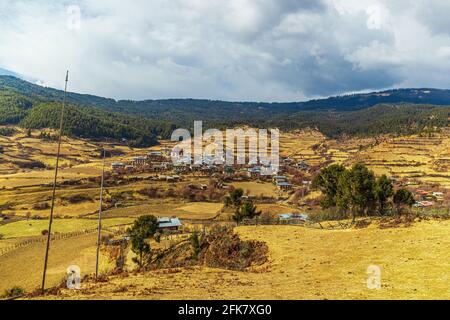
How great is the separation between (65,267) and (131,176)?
278 ft

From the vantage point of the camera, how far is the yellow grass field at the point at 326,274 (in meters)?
19.4

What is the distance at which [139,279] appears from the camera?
24938 mm

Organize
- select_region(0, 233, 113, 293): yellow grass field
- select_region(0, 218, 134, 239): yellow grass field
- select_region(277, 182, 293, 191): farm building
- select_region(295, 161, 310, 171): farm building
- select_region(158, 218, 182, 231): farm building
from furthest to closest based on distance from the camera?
1. select_region(295, 161, 310, 171): farm building
2. select_region(277, 182, 293, 191): farm building
3. select_region(0, 218, 134, 239): yellow grass field
4. select_region(158, 218, 182, 231): farm building
5. select_region(0, 233, 113, 293): yellow grass field

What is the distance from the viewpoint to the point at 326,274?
23.9 meters

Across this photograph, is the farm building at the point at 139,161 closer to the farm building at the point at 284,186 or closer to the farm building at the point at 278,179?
the farm building at the point at 278,179

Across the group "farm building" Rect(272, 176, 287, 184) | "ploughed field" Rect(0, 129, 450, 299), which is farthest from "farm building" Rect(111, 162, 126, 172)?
"farm building" Rect(272, 176, 287, 184)

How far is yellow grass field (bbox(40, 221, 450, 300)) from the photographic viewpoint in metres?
19.4

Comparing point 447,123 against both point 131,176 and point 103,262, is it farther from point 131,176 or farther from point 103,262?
point 103,262

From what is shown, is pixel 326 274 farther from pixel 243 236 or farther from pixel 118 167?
pixel 118 167

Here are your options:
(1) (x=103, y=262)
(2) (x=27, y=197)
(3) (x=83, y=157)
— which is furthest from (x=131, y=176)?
(1) (x=103, y=262)

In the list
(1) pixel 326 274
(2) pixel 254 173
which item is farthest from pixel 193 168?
(1) pixel 326 274

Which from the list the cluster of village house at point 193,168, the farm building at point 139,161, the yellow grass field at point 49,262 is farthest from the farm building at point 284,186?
the farm building at point 139,161

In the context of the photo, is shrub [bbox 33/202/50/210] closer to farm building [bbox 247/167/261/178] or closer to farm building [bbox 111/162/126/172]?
farm building [bbox 111/162/126/172]

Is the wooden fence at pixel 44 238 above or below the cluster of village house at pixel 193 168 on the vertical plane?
below
